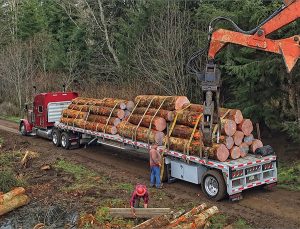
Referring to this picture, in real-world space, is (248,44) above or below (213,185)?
above

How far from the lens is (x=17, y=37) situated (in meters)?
48.9

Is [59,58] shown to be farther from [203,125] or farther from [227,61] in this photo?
[203,125]

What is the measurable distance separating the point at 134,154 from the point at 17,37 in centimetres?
3430

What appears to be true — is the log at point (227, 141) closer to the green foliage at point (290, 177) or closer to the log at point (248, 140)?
the log at point (248, 140)

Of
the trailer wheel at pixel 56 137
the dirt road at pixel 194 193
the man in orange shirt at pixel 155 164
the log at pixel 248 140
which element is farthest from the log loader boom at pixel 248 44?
the trailer wheel at pixel 56 137

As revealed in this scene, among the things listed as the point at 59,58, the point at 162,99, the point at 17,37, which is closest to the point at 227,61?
the point at 162,99

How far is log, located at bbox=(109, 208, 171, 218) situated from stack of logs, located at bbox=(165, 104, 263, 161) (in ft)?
9.33

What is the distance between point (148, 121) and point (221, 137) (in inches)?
134

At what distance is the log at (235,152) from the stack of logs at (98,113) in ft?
20.9

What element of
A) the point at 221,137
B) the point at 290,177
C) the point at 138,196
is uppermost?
the point at 221,137

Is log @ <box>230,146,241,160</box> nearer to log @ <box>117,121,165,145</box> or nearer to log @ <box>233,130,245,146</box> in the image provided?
log @ <box>233,130,245,146</box>

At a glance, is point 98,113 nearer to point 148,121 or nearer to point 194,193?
point 148,121

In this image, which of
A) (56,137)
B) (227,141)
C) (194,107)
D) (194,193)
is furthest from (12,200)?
(56,137)

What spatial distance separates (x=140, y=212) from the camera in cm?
1109
